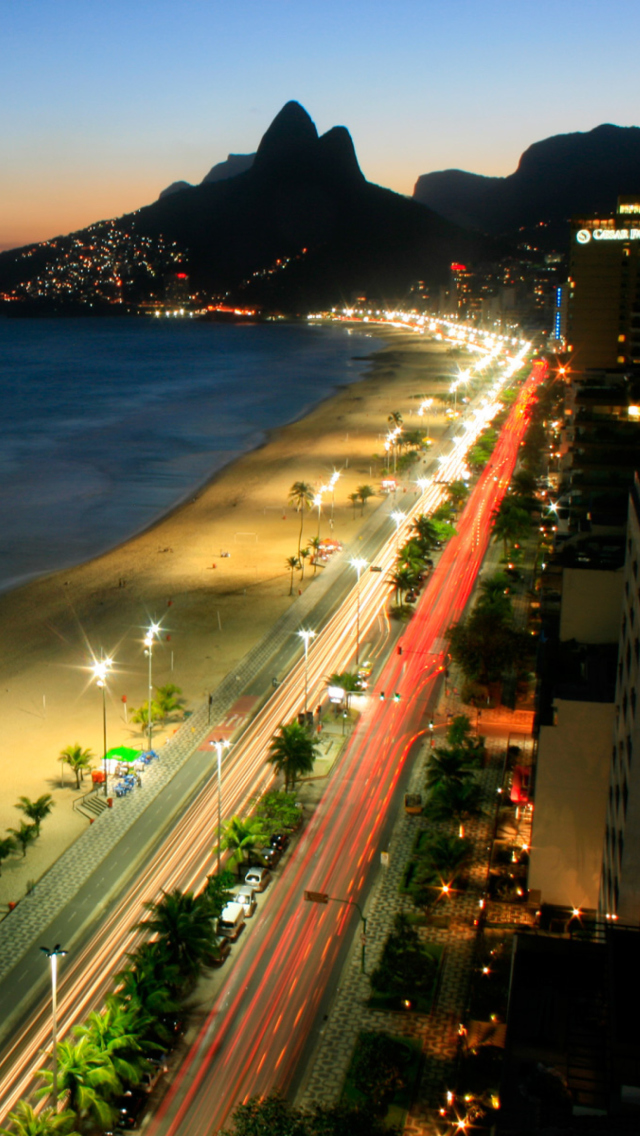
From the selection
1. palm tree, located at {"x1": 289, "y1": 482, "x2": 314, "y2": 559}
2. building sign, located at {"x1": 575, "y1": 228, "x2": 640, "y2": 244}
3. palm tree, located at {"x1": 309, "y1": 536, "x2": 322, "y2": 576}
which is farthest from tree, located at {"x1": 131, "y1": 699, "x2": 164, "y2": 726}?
building sign, located at {"x1": 575, "y1": 228, "x2": 640, "y2": 244}

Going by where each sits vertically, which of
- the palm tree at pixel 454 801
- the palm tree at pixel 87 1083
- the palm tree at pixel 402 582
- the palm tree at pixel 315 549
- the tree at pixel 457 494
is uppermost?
the tree at pixel 457 494

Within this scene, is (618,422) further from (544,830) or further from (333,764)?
(544,830)

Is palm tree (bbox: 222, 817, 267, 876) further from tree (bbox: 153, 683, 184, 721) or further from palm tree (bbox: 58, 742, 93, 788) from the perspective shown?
tree (bbox: 153, 683, 184, 721)

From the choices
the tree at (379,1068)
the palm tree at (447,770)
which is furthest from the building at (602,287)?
the tree at (379,1068)

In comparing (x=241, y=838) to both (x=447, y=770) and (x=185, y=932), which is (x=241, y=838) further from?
(x=447, y=770)

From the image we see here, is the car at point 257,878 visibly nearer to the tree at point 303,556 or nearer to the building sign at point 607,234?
the tree at point 303,556

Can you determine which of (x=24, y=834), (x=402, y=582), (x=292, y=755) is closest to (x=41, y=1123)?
(x=24, y=834)
